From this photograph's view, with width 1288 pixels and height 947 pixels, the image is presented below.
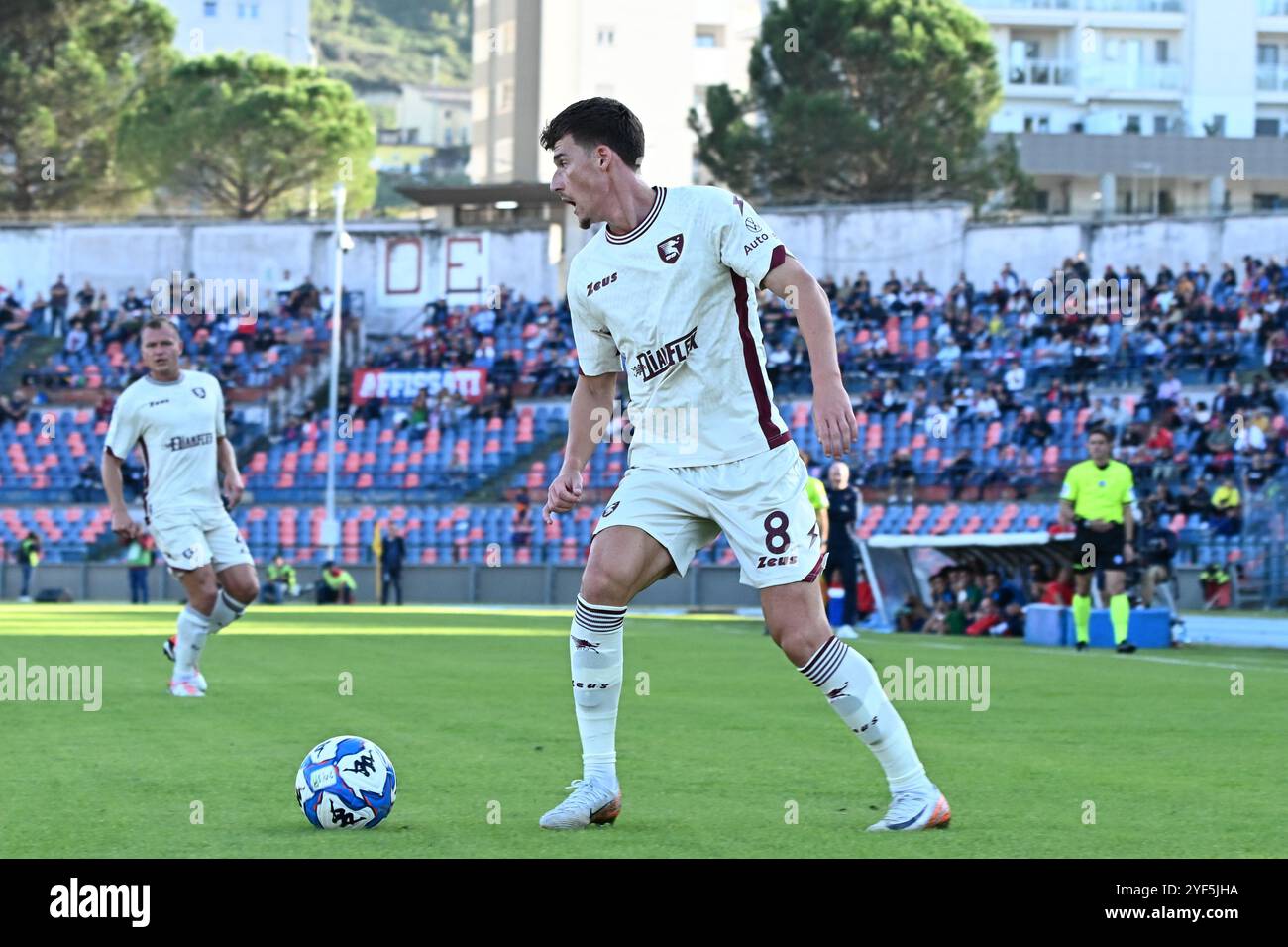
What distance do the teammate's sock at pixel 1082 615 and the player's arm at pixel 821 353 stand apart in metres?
13.4

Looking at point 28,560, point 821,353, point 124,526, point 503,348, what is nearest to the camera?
point 821,353

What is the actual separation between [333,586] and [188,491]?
23728mm

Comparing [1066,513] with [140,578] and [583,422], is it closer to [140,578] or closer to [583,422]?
[583,422]

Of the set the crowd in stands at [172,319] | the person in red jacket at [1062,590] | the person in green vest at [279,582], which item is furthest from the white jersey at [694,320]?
the crowd in stands at [172,319]

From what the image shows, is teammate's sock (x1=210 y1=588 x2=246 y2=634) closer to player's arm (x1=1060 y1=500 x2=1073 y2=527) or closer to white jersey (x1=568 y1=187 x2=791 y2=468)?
white jersey (x1=568 y1=187 x2=791 y2=468)

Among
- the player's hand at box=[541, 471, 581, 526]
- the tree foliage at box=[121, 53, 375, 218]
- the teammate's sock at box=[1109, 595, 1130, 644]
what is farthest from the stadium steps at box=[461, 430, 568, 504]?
the player's hand at box=[541, 471, 581, 526]

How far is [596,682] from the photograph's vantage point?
732cm

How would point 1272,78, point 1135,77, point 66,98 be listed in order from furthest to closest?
point 1135,77 < point 1272,78 < point 66,98

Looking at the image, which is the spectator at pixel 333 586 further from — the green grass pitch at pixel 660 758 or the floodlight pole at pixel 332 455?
the green grass pitch at pixel 660 758

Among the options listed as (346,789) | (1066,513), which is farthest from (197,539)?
(1066,513)

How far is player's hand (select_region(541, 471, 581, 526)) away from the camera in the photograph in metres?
7.25

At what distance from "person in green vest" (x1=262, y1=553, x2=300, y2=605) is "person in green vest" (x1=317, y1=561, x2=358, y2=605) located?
0.63 meters
